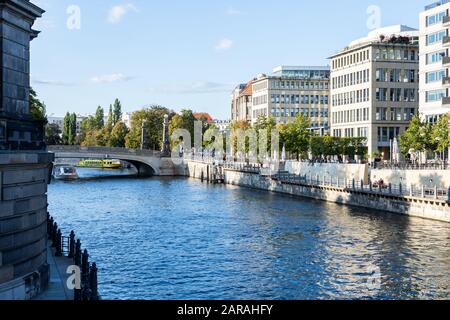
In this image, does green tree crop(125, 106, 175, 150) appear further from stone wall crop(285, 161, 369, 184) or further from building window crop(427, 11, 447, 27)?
building window crop(427, 11, 447, 27)

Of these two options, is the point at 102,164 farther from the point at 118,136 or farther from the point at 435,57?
the point at 435,57

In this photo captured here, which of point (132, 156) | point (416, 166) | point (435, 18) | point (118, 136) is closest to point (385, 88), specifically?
point (435, 18)

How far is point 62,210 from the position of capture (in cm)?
6569

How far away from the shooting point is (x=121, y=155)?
124 metres

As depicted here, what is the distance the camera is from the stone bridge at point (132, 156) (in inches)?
4643

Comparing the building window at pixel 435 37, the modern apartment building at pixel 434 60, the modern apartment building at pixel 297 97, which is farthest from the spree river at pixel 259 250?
the modern apartment building at pixel 297 97

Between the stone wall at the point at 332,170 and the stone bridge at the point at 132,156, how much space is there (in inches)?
1584

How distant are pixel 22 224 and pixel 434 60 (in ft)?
249

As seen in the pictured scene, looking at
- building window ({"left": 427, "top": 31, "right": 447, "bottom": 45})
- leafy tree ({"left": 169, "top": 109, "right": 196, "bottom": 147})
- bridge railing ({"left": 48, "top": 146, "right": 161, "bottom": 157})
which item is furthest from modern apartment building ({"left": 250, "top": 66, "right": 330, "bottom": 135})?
building window ({"left": 427, "top": 31, "right": 447, "bottom": 45})
